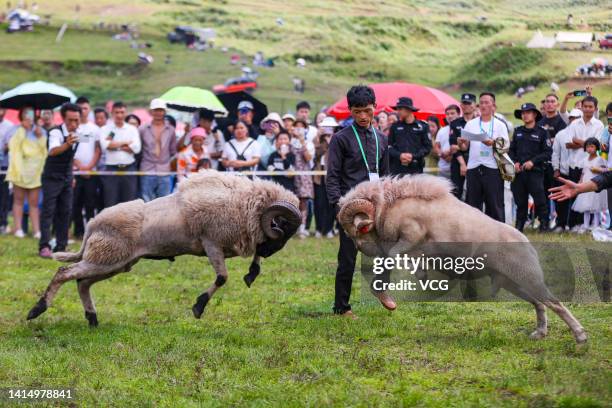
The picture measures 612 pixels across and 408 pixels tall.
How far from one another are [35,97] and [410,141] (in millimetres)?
6380

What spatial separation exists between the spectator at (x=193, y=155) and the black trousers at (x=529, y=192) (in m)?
5.51

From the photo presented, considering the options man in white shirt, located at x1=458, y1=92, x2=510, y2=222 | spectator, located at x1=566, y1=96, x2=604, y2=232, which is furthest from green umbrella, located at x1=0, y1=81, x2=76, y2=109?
spectator, located at x1=566, y1=96, x2=604, y2=232

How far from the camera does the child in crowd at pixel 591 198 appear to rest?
14703 millimetres

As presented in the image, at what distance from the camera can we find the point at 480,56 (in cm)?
2172

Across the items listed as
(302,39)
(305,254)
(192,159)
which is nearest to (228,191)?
(305,254)

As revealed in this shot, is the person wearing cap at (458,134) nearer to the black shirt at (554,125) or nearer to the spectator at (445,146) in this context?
the spectator at (445,146)

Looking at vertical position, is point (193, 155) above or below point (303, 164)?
above

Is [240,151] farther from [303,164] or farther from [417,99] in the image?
[417,99]

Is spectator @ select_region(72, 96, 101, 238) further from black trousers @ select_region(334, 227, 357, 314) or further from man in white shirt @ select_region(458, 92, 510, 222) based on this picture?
black trousers @ select_region(334, 227, 357, 314)

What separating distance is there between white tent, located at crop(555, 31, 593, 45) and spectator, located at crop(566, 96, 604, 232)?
1.12m

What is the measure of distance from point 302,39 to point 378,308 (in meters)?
31.9

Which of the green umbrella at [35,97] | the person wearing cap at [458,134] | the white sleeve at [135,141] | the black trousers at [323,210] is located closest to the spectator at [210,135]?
the white sleeve at [135,141]

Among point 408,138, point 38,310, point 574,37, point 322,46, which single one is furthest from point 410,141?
point 322,46

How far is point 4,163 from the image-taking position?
704 inches
